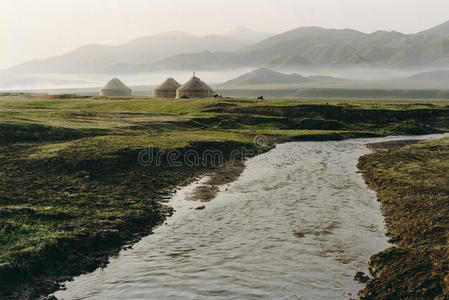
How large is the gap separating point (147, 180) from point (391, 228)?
14892mm

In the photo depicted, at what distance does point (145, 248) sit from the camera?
16.1 metres

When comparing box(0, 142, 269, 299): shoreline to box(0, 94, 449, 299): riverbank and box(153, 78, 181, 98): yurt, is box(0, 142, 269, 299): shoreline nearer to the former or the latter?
box(0, 94, 449, 299): riverbank

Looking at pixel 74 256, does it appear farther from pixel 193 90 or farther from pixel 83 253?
pixel 193 90

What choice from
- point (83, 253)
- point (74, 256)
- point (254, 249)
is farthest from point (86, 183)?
point (254, 249)

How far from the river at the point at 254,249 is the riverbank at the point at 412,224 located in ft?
2.33

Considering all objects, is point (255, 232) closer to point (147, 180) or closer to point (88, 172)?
point (147, 180)

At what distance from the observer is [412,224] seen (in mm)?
17828

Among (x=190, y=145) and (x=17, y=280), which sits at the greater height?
(x=190, y=145)

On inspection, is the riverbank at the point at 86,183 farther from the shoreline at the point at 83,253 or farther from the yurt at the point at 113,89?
the yurt at the point at 113,89

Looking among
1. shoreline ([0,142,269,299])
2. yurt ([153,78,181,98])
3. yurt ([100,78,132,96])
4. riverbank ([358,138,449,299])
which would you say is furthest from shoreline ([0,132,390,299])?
yurt ([100,78,132,96])

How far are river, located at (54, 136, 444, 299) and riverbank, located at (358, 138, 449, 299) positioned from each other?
709 mm

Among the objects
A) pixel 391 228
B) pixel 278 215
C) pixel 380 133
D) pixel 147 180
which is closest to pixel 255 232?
pixel 278 215

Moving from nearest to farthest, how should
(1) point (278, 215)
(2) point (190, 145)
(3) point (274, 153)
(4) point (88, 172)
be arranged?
1. (1) point (278, 215)
2. (4) point (88, 172)
3. (2) point (190, 145)
4. (3) point (274, 153)

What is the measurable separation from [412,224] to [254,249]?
23.8 ft
